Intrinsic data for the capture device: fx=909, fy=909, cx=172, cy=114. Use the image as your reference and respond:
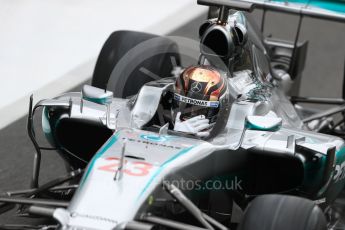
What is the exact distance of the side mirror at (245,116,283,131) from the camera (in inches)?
207

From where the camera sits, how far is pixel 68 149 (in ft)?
19.6

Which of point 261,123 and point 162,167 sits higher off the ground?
point 261,123

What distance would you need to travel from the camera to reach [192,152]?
520 centimetres

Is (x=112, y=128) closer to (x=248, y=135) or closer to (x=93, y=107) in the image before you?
(x=93, y=107)

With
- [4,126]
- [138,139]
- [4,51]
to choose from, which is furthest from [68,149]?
[4,51]

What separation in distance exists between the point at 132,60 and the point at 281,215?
2798 millimetres

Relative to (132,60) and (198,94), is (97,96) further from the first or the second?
(132,60)

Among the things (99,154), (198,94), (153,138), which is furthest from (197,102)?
(99,154)

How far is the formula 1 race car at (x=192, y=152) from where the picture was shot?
4793mm

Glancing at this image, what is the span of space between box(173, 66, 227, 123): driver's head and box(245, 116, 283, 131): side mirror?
1.13 ft

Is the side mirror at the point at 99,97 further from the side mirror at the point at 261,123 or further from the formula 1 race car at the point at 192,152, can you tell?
the side mirror at the point at 261,123

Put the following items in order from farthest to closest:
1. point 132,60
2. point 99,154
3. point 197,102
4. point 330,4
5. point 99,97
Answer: point 132,60 → point 330,4 → point 99,97 → point 197,102 → point 99,154

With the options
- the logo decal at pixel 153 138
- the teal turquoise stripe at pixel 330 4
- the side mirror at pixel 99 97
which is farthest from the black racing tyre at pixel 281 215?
the teal turquoise stripe at pixel 330 4

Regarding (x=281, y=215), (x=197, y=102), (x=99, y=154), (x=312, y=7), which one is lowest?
(x=281, y=215)
